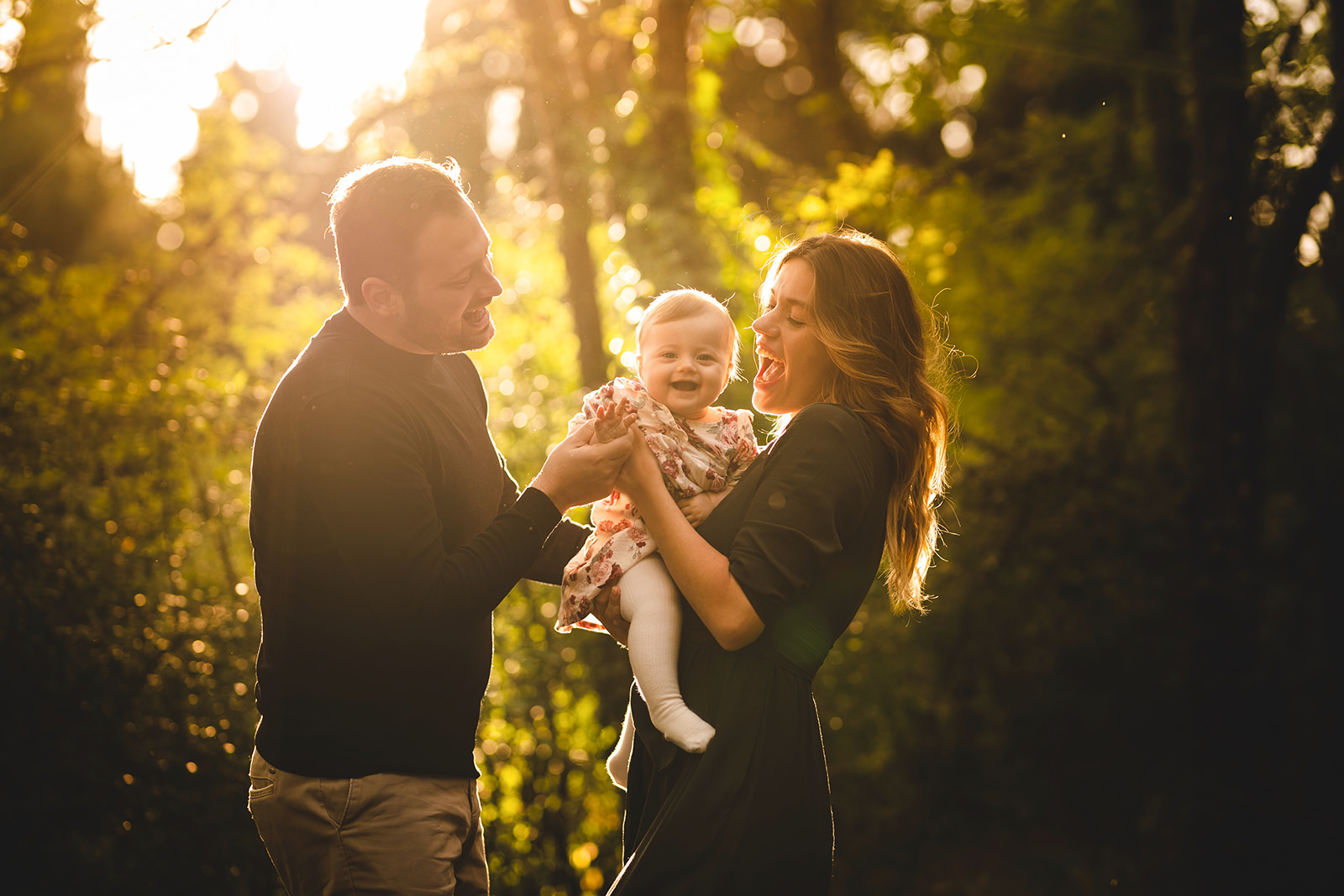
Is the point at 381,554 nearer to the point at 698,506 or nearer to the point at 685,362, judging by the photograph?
the point at 698,506

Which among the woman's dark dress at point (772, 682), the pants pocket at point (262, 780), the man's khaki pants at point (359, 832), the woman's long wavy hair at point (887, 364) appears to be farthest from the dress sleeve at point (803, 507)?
the pants pocket at point (262, 780)

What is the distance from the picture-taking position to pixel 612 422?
193cm

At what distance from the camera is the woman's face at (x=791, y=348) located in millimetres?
2027

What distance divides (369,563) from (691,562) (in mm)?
616

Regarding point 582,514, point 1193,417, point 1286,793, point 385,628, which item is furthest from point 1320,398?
point 385,628

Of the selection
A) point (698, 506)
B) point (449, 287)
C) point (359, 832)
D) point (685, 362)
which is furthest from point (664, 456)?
point (359, 832)

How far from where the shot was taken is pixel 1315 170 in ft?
14.7

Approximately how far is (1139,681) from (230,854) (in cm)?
514

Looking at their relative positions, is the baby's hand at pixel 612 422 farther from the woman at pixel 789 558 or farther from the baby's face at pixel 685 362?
the baby's face at pixel 685 362

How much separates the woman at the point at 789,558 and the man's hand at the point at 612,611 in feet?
0.04

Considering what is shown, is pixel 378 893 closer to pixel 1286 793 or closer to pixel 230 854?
pixel 230 854

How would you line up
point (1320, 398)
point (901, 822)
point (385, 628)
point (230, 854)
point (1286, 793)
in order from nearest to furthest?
point (385, 628) < point (230, 854) < point (1286, 793) < point (901, 822) < point (1320, 398)

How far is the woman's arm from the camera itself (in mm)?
1748

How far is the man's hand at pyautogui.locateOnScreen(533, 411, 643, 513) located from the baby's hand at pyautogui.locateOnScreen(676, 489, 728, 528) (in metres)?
0.23
